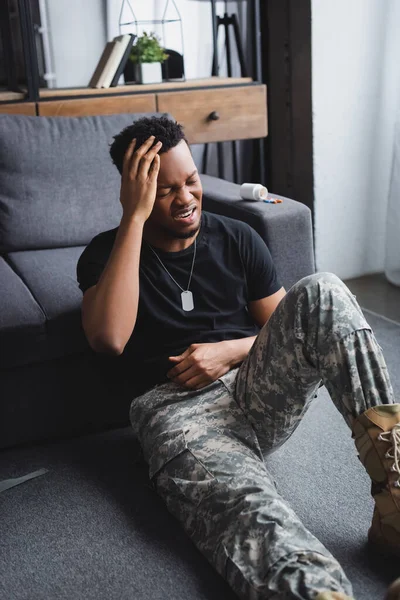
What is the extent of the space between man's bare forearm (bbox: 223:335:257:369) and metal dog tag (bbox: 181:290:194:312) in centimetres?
12

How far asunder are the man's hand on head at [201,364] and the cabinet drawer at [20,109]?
1.43m

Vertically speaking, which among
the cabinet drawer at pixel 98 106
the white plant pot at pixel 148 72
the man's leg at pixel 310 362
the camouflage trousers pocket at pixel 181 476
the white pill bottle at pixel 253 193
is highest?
the white plant pot at pixel 148 72

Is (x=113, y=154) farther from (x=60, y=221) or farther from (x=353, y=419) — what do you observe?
(x=353, y=419)

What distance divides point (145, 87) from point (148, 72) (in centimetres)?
8

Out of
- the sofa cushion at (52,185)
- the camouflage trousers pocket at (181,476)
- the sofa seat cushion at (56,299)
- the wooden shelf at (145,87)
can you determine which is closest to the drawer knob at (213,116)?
the wooden shelf at (145,87)

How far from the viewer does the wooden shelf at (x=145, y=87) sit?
2883 mm

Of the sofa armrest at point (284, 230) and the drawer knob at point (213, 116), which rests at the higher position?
the drawer knob at point (213, 116)

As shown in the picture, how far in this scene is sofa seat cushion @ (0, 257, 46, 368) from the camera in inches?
75.3

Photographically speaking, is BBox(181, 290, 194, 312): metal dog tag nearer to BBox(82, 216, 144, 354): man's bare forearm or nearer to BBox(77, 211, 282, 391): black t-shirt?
BBox(77, 211, 282, 391): black t-shirt

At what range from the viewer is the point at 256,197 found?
2398mm

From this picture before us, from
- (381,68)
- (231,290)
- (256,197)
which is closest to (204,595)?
(231,290)

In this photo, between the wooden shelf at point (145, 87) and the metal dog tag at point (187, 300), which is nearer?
the metal dog tag at point (187, 300)

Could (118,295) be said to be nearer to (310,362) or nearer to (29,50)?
(310,362)

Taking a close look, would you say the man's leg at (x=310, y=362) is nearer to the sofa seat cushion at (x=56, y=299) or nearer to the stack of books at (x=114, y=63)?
the sofa seat cushion at (x=56, y=299)
